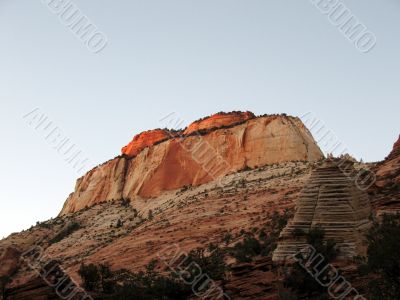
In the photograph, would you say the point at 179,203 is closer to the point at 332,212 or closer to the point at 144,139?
the point at 332,212

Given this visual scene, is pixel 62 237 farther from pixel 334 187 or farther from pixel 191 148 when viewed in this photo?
pixel 334 187

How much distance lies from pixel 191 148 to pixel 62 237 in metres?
19.9

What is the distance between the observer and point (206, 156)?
225ft

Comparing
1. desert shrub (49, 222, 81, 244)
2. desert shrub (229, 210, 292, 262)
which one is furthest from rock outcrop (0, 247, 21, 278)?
desert shrub (229, 210, 292, 262)

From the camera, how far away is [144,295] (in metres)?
22.7

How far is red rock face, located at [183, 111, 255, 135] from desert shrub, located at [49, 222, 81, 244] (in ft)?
77.0

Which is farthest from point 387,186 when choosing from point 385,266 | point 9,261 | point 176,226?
point 9,261

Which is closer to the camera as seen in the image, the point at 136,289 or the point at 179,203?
the point at 136,289

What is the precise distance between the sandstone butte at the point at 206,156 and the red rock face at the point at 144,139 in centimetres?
498

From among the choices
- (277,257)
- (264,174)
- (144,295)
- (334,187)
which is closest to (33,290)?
(144,295)

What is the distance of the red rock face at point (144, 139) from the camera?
8344cm

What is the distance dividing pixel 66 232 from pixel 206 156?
19.3m

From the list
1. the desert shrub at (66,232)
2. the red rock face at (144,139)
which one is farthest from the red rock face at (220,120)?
the desert shrub at (66,232)

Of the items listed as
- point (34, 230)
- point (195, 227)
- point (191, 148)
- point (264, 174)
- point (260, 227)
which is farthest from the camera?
point (191, 148)
